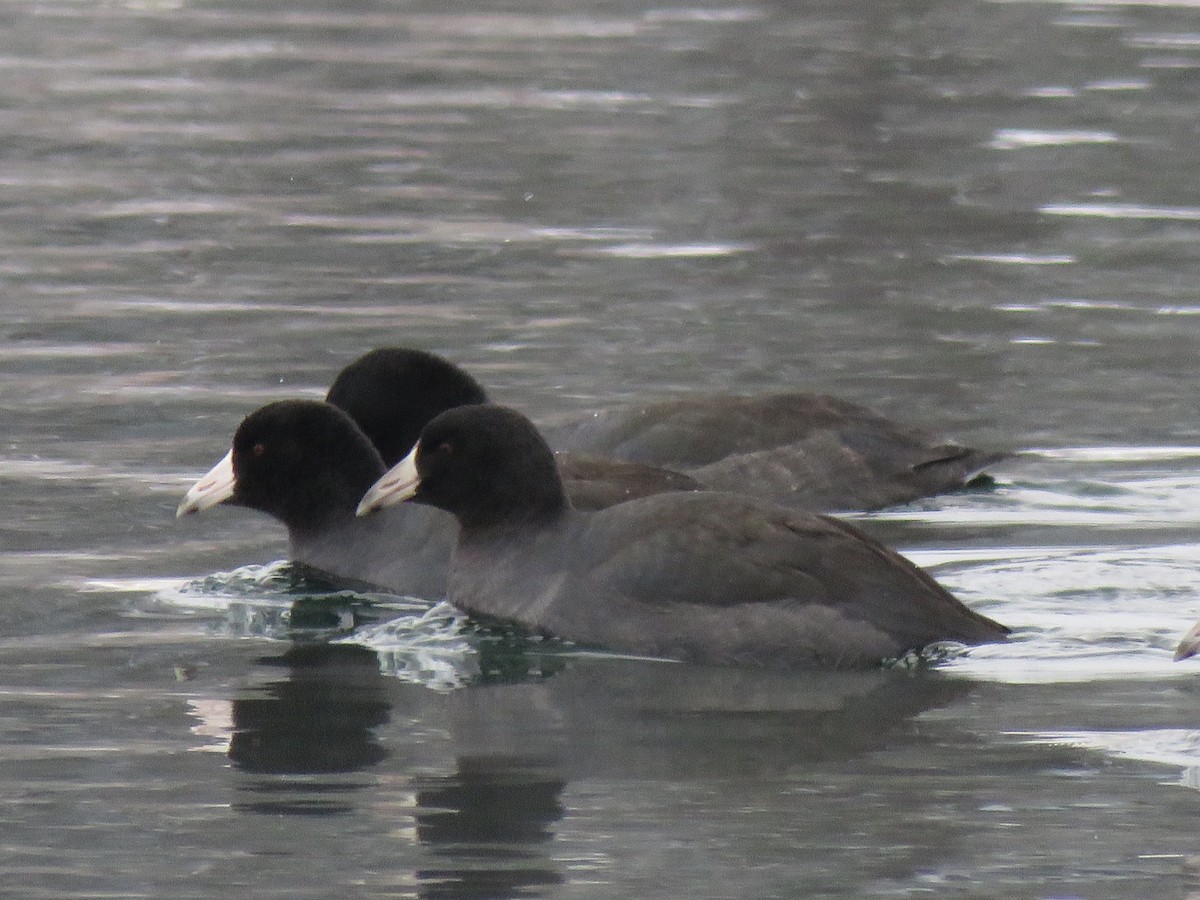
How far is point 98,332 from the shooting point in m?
15.0

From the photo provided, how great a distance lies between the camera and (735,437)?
12062 millimetres

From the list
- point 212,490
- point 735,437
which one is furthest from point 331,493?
point 735,437

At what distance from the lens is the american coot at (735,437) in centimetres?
1161

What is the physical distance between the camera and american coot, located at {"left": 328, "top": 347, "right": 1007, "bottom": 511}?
11.6 m

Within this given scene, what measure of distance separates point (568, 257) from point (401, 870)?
11099 mm

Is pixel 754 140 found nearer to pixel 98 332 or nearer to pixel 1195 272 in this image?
pixel 1195 272

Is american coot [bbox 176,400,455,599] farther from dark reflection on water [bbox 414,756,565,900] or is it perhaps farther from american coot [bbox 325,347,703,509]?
dark reflection on water [bbox 414,756,565,900]

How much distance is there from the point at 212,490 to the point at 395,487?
3.08 feet

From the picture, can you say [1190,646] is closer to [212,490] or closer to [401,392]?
[212,490]

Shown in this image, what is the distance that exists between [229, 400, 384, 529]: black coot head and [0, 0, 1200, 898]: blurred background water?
296mm

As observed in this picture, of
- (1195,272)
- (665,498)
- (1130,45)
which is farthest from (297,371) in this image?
(1130,45)

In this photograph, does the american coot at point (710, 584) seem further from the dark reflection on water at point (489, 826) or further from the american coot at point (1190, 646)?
the dark reflection on water at point (489, 826)

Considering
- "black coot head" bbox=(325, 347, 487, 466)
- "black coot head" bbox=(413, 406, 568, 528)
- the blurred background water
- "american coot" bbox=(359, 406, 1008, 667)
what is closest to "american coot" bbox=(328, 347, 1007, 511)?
"black coot head" bbox=(325, 347, 487, 466)

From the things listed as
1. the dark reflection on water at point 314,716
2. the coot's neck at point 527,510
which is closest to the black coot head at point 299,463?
the coot's neck at point 527,510
